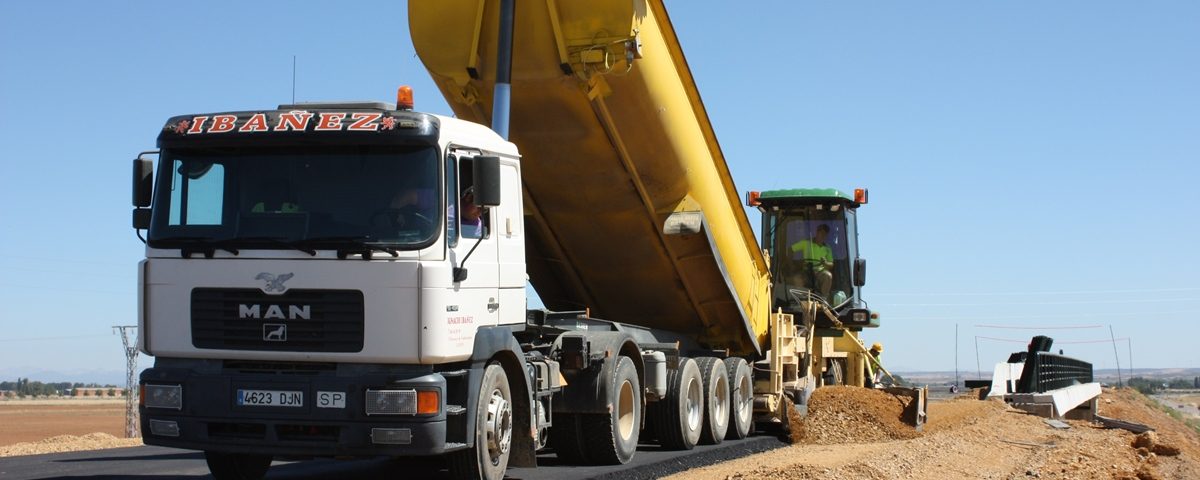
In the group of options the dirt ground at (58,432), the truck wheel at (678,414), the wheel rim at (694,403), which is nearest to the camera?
the truck wheel at (678,414)

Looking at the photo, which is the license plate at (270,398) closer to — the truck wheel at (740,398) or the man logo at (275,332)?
the man logo at (275,332)

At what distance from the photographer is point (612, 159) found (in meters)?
12.2

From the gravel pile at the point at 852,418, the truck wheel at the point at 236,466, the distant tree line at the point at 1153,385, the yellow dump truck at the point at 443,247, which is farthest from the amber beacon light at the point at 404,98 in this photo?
the distant tree line at the point at 1153,385

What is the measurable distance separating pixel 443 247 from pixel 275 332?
3.95 ft

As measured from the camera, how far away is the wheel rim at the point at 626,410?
38.5ft

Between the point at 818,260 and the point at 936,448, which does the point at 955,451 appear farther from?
the point at 818,260

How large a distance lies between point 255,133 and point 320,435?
6.71ft

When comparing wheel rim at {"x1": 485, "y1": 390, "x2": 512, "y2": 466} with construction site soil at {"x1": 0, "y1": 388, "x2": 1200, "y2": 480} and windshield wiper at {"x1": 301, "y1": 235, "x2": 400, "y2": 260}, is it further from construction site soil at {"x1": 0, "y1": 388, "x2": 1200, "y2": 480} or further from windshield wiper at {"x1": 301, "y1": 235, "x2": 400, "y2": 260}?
construction site soil at {"x1": 0, "y1": 388, "x2": 1200, "y2": 480}

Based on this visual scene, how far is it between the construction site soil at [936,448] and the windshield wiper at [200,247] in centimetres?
415

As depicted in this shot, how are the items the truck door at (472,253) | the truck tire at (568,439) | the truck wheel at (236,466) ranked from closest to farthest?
1. the truck door at (472,253)
2. the truck wheel at (236,466)
3. the truck tire at (568,439)

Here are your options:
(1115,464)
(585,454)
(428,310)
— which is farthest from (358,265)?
(1115,464)

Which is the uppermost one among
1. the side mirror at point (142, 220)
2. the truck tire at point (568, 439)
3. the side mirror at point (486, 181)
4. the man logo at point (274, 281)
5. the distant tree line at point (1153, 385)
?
the side mirror at point (486, 181)

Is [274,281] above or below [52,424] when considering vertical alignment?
above

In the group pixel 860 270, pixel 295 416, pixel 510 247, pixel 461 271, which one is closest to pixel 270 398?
pixel 295 416
